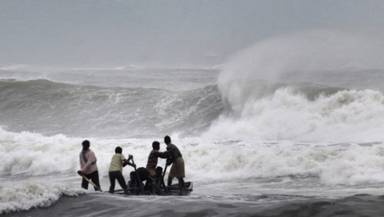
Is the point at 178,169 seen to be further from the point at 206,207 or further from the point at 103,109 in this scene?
the point at 103,109

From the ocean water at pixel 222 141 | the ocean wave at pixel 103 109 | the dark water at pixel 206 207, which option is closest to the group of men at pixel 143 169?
→ the ocean water at pixel 222 141

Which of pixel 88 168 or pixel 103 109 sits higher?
pixel 103 109

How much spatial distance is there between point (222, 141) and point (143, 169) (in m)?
8.75

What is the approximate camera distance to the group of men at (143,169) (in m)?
13.8

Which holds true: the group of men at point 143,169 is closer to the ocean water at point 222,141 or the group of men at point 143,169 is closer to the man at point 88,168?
the man at point 88,168

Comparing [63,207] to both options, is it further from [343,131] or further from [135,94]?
[135,94]

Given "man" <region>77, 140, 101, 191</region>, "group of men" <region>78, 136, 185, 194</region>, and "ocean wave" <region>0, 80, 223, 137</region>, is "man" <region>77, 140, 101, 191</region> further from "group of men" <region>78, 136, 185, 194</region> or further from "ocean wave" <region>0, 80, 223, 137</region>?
"ocean wave" <region>0, 80, 223, 137</region>

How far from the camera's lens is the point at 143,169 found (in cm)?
1384

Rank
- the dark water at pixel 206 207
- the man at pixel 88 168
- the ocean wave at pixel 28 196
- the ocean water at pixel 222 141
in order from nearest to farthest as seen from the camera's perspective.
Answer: the dark water at pixel 206 207
the ocean wave at pixel 28 196
the ocean water at pixel 222 141
the man at pixel 88 168

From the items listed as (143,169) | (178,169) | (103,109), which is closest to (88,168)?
(143,169)

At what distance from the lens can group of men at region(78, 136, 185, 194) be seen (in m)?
13.8

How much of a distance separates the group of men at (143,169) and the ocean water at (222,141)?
91 centimetres

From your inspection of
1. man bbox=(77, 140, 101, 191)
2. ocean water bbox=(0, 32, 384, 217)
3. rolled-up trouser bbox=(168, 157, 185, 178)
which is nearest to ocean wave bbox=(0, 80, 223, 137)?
ocean water bbox=(0, 32, 384, 217)

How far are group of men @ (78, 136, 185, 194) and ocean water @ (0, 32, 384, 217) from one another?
91 cm
